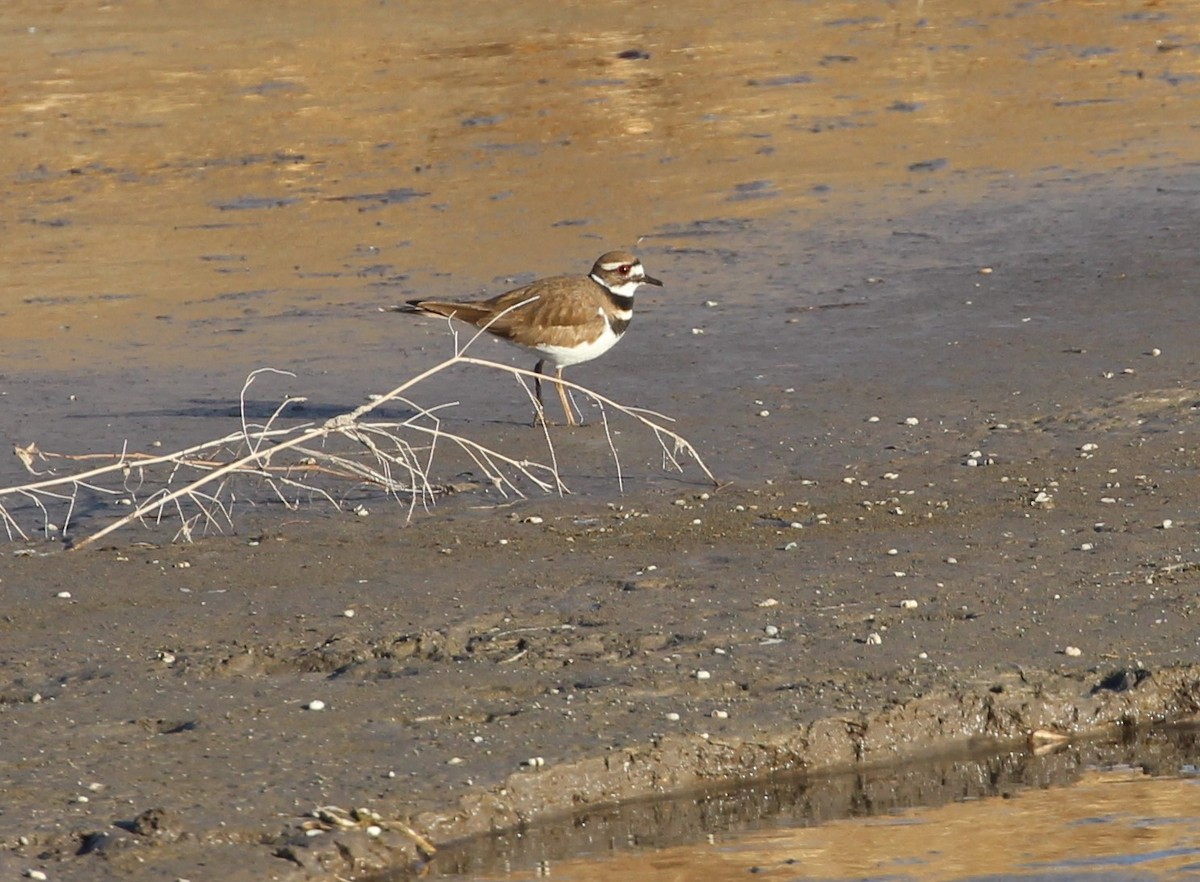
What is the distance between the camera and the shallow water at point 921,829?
16.6 feet

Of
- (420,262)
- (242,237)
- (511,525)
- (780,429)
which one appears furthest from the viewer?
(242,237)

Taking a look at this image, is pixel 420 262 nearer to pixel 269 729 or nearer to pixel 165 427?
pixel 165 427

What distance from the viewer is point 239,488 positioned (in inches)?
318

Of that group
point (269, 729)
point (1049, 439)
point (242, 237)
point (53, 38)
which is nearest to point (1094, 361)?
point (1049, 439)

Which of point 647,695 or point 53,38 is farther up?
point 53,38

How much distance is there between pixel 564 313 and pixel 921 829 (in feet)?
13.6

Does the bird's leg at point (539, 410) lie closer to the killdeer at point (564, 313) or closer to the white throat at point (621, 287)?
the killdeer at point (564, 313)

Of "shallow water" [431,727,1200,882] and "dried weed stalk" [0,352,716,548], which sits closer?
"shallow water" [431,727,1200,882]

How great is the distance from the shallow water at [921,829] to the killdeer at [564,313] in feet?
11.6

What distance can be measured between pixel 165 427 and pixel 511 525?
2.24 metres

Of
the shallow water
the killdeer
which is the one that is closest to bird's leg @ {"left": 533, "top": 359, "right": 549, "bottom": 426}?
the killdeer

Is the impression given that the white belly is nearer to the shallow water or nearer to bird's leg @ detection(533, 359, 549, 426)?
bird's leg @ detection(533, 359, 549, 426)

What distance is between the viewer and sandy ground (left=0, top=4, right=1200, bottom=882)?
5539 mm

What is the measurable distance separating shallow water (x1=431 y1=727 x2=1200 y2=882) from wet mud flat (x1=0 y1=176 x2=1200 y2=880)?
9cm
